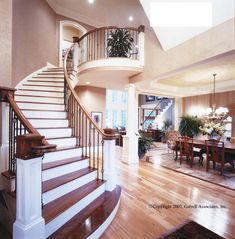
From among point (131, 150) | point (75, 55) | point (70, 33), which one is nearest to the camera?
point (131, 150)

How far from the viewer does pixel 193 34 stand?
3.07 m

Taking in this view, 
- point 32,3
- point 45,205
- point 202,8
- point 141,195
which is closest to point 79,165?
point 45,205

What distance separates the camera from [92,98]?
7031 millimetres

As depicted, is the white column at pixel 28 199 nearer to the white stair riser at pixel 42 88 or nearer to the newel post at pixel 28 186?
the newel post at pixel 28 186

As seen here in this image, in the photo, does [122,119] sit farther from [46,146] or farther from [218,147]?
[46,146]

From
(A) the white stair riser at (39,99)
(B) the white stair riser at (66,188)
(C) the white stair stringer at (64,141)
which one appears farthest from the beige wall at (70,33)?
(B) the white stair riser at (66,188)

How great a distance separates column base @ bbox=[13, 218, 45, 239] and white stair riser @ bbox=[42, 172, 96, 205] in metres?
0.41

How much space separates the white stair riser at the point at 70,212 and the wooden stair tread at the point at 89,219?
1.5 inches

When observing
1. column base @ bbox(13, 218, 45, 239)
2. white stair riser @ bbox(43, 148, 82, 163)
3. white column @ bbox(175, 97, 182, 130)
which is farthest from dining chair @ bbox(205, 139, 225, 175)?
column base @ bbox(13, 218, 45, 239)

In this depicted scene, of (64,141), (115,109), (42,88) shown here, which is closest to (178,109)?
(115,109)

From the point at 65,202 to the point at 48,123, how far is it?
1.70 meters

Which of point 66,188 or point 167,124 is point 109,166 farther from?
point 167,124

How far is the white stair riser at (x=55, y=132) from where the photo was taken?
9.95 feet

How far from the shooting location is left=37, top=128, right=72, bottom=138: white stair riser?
3.03m
